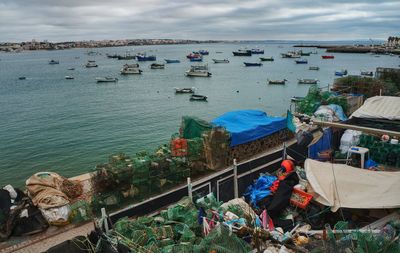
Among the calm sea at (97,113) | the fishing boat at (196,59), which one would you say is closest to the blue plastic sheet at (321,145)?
the calm sea at (97,113)

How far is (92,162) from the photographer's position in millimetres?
27797

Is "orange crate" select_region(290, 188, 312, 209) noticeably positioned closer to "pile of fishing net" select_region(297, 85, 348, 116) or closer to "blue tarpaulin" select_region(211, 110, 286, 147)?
"blue tarpaulin" select_region(211, 110, 286, 147)

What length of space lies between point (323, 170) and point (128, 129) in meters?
30.5

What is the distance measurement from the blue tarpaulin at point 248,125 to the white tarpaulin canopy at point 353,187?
607 cm

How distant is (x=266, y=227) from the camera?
9.73m

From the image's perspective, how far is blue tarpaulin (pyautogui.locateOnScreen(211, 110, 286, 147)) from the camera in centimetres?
1694

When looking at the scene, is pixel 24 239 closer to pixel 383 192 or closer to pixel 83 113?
pixel 383 192

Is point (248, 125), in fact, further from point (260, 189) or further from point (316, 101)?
point (316, 101)

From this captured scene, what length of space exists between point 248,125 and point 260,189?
6.27m

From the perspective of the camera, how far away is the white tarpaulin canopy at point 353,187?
948cm

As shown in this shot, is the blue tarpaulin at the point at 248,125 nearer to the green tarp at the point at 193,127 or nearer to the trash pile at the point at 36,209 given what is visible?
the green tarp at the point at 193,127

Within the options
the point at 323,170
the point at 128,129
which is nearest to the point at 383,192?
the point at 323,170

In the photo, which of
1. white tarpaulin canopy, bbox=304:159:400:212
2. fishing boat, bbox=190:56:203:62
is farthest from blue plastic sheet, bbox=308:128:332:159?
fishing boat, bbox=190:56:203:62

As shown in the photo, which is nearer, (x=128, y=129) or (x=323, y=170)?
(x=323, y=170)
